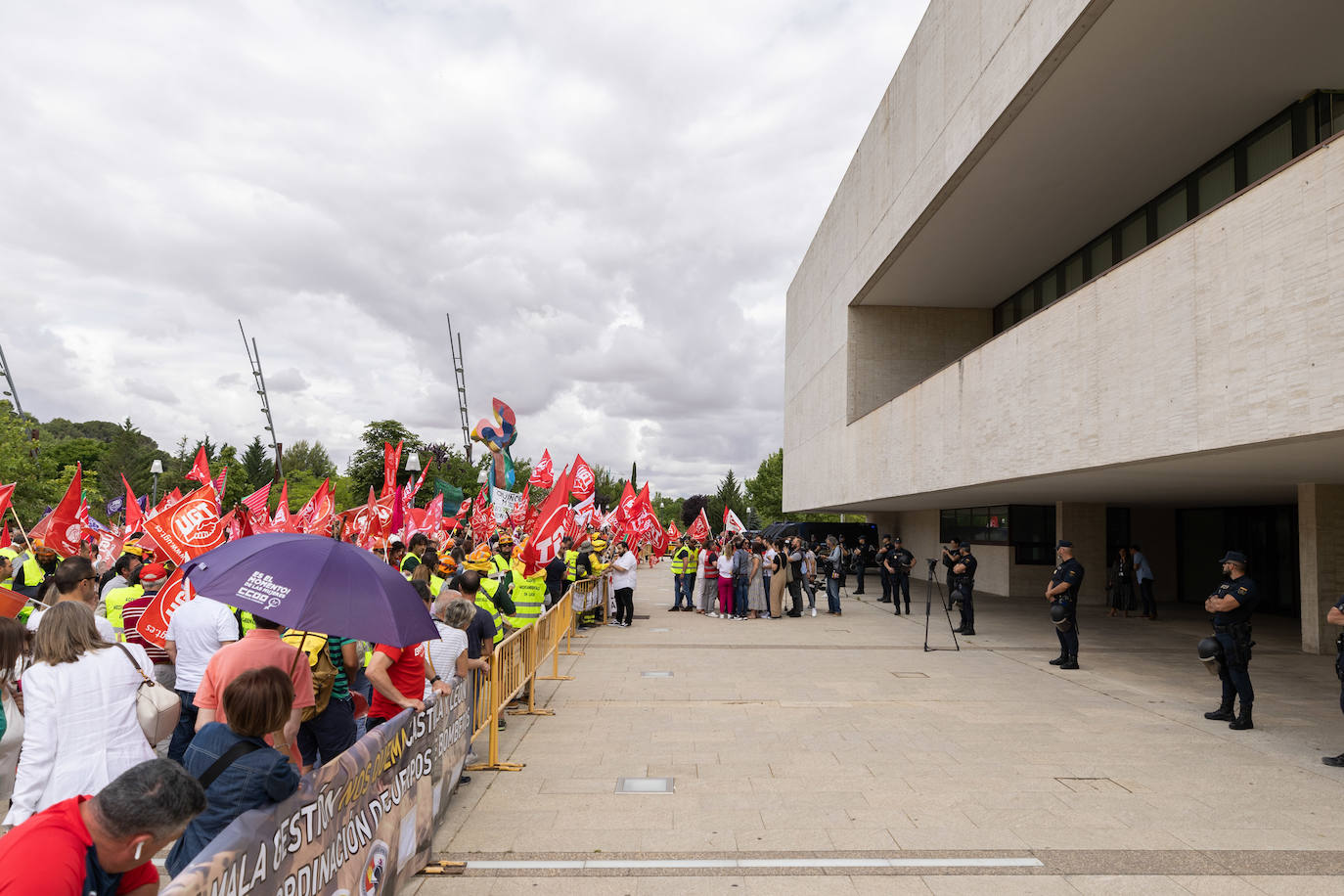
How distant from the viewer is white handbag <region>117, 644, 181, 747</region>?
3.86 m

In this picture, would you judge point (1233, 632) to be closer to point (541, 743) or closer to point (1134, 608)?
point (541, 743)

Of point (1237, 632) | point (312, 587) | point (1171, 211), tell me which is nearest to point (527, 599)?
point (312, 587)

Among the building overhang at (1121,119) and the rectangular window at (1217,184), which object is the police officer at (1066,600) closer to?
the rectangular window at (1217,184)

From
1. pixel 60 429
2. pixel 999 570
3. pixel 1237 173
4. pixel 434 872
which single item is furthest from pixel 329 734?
pixel 60 429

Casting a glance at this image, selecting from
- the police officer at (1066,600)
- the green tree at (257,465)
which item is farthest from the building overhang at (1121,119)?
the green tree at (257,465)

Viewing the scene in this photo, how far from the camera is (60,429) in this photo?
110m

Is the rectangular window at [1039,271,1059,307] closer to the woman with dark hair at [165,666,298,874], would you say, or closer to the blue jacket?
the woman with dark hair at [165,666,298,874]

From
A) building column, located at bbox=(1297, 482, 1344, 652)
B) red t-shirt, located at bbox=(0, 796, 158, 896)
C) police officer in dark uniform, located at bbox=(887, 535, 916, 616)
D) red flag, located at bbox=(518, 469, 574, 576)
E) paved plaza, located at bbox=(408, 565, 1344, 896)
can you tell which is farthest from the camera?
police officer in dark uniform, located at bbox=(887, 535, 916, 616)

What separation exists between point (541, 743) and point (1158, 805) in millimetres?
5275

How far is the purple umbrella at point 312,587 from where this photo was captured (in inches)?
155

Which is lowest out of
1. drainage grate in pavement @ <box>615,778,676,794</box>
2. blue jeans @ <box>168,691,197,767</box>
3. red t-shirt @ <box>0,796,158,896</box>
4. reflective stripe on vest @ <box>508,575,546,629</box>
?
drainage grate in pavement @ <box>615,778,676,794</box>

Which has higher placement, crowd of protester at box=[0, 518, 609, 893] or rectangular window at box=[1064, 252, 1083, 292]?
rectangular window at box=[1064, 252, 1083, 292]

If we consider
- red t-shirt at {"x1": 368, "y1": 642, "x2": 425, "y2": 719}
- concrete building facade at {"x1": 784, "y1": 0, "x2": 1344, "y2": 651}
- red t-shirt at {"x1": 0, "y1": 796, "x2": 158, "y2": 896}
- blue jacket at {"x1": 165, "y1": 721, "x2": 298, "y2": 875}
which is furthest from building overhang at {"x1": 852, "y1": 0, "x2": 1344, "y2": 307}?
red t-shirt at {"x1": 0, "y1": 796, "x2": 158, "y2": 896}

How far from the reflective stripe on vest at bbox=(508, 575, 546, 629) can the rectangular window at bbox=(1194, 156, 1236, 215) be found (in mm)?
11971
